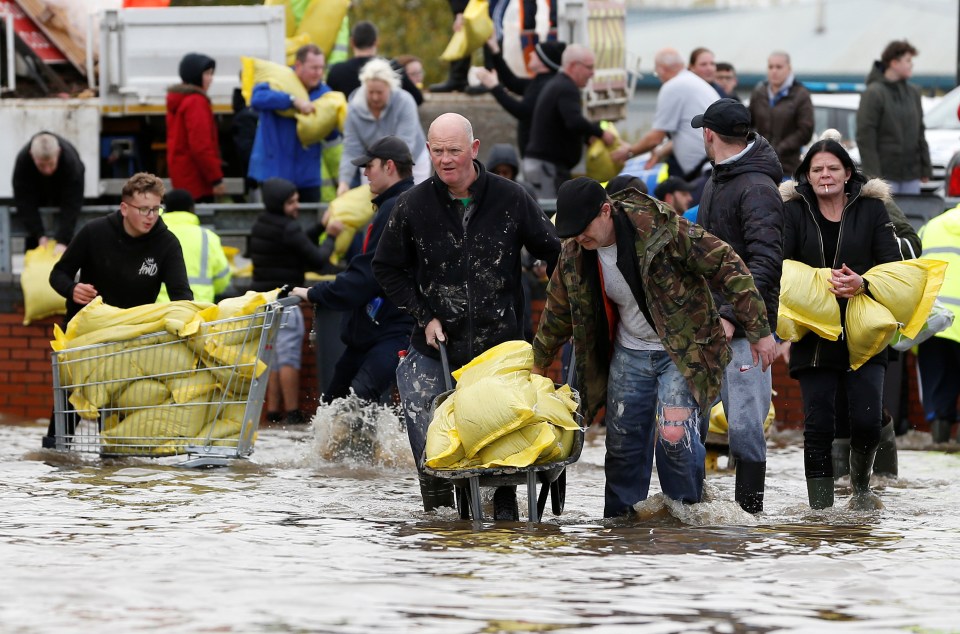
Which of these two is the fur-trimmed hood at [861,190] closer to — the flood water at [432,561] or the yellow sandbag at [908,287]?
the yellow sandbag at [908,287]

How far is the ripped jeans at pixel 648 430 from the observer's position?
7855 millimetres

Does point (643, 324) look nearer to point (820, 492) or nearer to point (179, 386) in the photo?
point (820, 492)

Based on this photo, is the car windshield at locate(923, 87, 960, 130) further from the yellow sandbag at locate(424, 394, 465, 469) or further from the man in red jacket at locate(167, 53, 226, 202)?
the yellow sandbag at locate(424, 394, 465, 469)

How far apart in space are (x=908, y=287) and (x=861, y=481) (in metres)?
1.03

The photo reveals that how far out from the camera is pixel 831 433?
888cm

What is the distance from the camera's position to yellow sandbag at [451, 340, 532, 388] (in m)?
8.01

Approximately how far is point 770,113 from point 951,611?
30.9ft

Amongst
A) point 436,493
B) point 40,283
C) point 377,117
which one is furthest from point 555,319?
point 40,283

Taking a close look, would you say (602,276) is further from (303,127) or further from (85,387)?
(303,127)

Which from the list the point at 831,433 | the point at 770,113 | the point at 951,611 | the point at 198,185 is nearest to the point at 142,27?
the point at 198,185

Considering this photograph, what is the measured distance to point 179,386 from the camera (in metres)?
10.2

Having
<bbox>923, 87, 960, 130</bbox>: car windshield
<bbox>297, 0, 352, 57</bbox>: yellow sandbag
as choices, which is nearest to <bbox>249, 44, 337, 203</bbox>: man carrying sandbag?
<bbox>297, 0, 352, 57</bbox>: yellow sandbag

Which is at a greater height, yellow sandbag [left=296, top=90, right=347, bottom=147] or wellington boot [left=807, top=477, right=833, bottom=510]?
yellow sandbag [left=296, top=90, right=347, bottom=147]

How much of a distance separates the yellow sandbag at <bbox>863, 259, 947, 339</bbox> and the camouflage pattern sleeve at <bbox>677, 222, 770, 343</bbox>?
135cm
